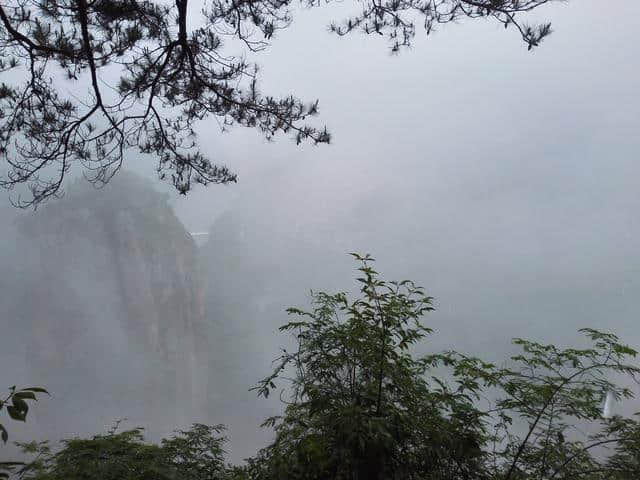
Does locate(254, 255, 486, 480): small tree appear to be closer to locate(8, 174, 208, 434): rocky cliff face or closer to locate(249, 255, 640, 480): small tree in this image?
locate(249, 255, 640, 480): small tree

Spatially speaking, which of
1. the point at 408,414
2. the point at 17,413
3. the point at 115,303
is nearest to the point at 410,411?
the point at 408,414

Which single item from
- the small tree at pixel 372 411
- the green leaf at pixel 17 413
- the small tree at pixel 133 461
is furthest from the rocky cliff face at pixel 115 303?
the green leaf at pixel 17 413

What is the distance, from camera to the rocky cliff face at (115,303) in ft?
69.5

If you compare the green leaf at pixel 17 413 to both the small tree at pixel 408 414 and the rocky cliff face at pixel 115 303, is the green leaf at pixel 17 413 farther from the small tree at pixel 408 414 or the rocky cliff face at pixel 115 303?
the rocky cliff face at pixel 115 303

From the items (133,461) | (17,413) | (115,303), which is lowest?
(17,413)

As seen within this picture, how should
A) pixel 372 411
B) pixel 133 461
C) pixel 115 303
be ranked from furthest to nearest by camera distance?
1. pixel 115 303
2. pixel 133 461
3. pixel 372 411

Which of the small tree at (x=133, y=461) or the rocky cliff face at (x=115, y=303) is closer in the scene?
the small tree at (x=133, y=461)

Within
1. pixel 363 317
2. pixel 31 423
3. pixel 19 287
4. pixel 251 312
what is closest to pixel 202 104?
pixel 363 317

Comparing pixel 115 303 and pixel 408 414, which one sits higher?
pixel 115 303

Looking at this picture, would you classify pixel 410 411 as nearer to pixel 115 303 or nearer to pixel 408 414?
pixel 408 414

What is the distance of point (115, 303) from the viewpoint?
2402 cm

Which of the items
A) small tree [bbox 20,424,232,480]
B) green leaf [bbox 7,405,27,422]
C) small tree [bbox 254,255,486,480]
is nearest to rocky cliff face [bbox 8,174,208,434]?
small tree [bbox 20,424,232,480]

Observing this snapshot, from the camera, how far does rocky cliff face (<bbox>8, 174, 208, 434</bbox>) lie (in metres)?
21.2

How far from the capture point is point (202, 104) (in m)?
2.93
